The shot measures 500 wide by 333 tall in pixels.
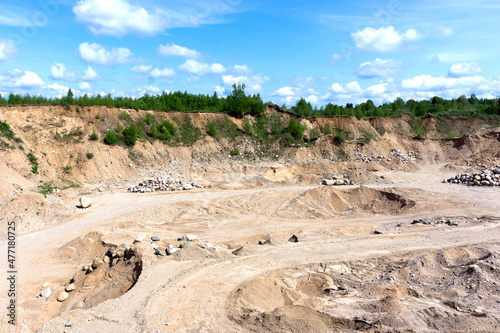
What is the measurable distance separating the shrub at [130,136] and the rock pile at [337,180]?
18.3 metres

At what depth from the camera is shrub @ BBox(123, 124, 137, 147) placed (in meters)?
31.6

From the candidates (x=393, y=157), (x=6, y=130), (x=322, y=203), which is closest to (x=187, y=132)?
(x=6, y=130)

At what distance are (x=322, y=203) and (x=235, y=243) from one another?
8315mm

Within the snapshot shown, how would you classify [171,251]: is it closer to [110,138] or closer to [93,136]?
[110,138]

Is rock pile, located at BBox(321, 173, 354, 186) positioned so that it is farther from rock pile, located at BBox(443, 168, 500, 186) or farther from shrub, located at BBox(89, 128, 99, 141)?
shrub, located at BBox(89, 128, 99, 141)

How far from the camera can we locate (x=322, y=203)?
22.1 m

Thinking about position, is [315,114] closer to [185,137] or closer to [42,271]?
[185,137]

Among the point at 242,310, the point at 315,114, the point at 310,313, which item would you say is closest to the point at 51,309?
the point at 242,310

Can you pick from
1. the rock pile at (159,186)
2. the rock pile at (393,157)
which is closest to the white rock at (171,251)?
the rock pile at (159,186)

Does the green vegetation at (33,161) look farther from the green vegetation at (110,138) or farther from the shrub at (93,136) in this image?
the green vegetation at (110,138)

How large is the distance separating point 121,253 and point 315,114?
36935 millimetres

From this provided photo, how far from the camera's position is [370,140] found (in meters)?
39.5

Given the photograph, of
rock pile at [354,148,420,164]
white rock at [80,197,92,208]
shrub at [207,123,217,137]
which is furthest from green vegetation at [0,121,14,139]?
rock pile at [354,148,420,164]

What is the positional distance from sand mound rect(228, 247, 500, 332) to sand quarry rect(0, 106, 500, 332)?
0.05m
